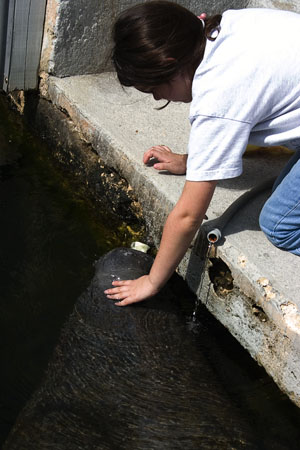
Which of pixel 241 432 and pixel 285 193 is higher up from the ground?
pixel 285 193

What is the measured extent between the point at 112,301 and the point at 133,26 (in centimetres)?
127

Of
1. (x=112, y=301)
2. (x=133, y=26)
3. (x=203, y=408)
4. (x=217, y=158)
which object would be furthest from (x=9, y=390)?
(x=133, y=26)

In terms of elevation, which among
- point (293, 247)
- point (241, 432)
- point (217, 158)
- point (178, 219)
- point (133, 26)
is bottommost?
point (241, 432)

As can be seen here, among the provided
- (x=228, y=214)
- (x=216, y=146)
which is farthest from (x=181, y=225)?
(x=228, y=214)

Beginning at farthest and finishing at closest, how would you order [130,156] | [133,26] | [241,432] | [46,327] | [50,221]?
[50,221] → [130,156] → [46,327] → [241,432] → [133,26]

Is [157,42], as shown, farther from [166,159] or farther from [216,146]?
[166,159]

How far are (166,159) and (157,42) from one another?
1.21 meters

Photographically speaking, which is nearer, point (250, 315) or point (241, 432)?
point (241, 432)

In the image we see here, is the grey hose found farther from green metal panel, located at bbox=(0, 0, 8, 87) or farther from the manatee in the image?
green metal panel, located at bbox=(0, 0, 8, 87)

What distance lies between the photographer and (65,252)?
378cm

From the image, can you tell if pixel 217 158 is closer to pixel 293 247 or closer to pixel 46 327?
pixel 293 247

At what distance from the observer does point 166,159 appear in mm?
3584

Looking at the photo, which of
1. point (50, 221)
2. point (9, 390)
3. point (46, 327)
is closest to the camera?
point (9, 390)

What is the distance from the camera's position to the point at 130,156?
3.74 metres
